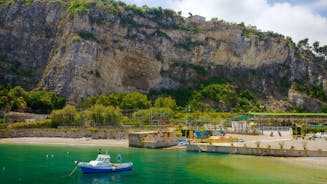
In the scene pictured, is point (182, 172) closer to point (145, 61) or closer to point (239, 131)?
point (239, 131)

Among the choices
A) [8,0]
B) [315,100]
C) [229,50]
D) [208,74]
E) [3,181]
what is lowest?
[3,181]

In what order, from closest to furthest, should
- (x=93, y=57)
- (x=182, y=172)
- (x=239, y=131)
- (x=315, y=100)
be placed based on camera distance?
(x=182, y=172) → (x=239, y=131) → (x=93, y=57) → (x=315, y=100)

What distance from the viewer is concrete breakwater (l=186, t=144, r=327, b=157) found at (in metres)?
49.7

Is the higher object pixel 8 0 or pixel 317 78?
pixel 8 0

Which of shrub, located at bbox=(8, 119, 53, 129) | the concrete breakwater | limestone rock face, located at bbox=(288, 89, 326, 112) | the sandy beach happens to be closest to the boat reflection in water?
the concrete breakwater

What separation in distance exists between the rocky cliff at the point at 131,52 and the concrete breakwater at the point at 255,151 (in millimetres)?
63835

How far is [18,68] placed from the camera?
123562mm

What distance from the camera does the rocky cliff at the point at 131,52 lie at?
393ft

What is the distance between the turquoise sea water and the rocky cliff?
6797cm

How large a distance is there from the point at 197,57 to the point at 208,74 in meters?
7.27

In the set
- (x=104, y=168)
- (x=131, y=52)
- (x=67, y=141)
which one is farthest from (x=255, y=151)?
(x=131, y=52)

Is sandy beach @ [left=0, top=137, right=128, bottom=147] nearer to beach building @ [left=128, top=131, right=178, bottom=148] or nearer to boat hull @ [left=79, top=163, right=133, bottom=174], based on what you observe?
beach building @ [left=128, top=131, right=178, bottom=148]

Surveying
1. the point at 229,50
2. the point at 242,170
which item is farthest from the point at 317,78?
the point at 242,170

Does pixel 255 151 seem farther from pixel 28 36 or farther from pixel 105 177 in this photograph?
pixel 28 36
